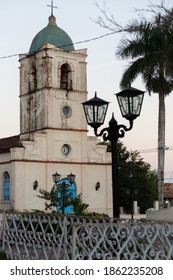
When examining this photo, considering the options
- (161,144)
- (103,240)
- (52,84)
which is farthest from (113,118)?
(52,84)

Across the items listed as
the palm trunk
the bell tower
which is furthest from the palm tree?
the bell tower

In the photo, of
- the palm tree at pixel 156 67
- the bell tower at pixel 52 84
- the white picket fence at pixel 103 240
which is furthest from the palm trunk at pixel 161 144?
the white picket fence at pixel 103 240

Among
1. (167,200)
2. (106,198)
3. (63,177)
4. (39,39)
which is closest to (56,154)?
(63,177)

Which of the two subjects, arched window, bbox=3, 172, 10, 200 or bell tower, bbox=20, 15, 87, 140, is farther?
bell tower, bbox=20, 15, 87, 140

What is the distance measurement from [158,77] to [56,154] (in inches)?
338

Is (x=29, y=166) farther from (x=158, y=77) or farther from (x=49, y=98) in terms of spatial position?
(x=158, y=77)

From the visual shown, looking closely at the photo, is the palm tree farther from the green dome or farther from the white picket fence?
the white picket fence

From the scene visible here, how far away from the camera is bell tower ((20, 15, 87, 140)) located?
111 feet

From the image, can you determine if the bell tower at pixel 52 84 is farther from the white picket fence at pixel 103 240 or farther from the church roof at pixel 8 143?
the white picket fence at pixel 103 240

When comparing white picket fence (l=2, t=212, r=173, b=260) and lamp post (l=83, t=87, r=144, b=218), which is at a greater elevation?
lamp post (l=83, t=87, r=144, b=218)

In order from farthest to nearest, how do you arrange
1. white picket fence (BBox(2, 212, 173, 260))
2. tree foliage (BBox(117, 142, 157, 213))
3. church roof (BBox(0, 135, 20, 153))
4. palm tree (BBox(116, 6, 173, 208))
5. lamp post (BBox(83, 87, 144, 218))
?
tree foliage (BBox(117, 142, 157, 213)), church roof (BBox(0, 135, 20, 153)), palm tree (BBox(116, 6, 173, 208)), lamp post (BBox(83, 87, 144, 218)), white picket fence (BBox(2, 212, 173, 260))

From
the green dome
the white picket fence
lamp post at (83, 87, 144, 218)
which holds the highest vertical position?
the green dome

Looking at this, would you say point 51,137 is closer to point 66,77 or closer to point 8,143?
point 8,143

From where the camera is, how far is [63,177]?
3366cm
